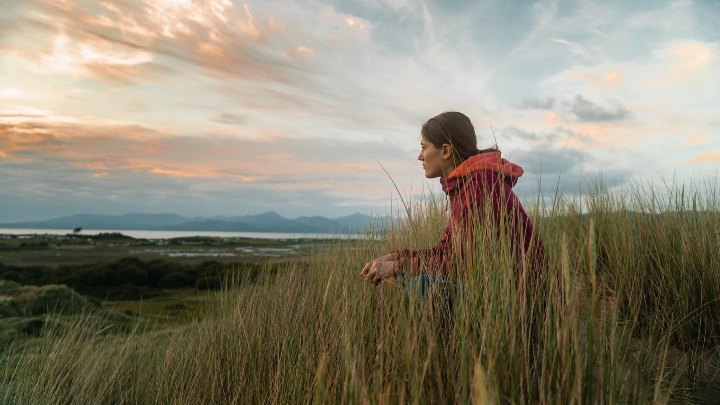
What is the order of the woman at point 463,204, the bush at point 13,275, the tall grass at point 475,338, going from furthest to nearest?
the bush at point 13,275, the woman at point 463,204, the tall grass at point 475,338

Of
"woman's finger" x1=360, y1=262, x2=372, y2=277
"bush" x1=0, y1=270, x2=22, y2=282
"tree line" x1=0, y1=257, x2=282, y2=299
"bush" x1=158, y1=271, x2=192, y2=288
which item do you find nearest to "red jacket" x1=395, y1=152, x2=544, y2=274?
"woman's finger" x1=360, y1=262, x2=372, y2=277

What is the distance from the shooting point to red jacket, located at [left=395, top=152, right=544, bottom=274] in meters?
2.08

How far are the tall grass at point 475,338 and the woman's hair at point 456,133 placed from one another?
22.1 inches

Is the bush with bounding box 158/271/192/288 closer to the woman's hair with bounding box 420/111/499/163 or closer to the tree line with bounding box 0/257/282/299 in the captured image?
the tree line with bounding box 0/257/282/299

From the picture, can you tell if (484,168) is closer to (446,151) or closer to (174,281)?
(446,151)

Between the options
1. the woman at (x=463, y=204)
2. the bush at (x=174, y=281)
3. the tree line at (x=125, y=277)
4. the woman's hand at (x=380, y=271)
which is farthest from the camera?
the bush at (x=174, y=281)

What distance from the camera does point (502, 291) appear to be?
156cm

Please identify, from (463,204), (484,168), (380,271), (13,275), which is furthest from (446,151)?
(13,275)

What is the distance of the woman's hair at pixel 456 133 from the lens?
8.75 ft

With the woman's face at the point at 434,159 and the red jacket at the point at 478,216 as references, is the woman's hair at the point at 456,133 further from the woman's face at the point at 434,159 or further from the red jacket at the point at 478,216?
the red jacket at the point at 478,216

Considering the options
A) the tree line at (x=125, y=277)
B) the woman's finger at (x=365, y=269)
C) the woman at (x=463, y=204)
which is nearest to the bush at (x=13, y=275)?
the tree line at (x=125, y=277)

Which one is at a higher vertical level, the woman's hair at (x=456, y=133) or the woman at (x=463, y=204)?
the woman's hair at (x=456, y=133)

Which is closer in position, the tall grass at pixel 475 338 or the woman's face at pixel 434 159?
the tall grass at pixel 475 338

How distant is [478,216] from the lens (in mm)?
2250
